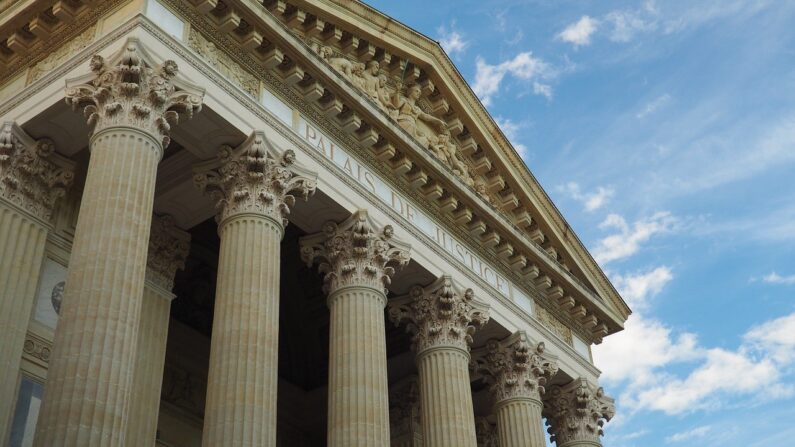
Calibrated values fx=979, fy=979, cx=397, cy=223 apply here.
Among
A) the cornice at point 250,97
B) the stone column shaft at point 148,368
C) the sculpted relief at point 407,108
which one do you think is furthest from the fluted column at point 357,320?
the sculpted relief at point 407,108

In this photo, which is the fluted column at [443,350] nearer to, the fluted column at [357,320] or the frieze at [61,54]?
the fluted column at [357,320]

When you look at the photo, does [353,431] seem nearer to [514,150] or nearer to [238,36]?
[238,36]

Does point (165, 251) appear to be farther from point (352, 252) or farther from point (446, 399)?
point (446, 399)

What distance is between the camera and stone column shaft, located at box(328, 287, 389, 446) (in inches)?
735

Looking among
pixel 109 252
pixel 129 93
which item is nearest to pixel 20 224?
pixel 129 93

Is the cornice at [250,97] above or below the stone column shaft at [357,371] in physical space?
above

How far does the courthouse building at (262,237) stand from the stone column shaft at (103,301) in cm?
3

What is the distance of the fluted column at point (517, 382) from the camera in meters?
24.7

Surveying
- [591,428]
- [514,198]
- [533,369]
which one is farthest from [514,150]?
[591,428]

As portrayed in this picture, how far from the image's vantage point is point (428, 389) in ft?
73.5

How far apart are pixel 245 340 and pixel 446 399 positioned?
22.4ft

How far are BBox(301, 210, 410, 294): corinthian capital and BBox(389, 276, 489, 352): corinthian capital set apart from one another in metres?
2.14

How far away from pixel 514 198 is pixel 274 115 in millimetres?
10167

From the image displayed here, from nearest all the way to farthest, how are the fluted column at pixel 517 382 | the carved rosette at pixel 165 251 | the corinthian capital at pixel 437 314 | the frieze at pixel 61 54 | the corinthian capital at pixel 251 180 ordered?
the frieze at pixel 61 54
the corinthian capital at pixel 251 180
the carved rosette at pixel 165 251
the corinthian capital at pixel 437 314
the fluted column at pixel 517 382
